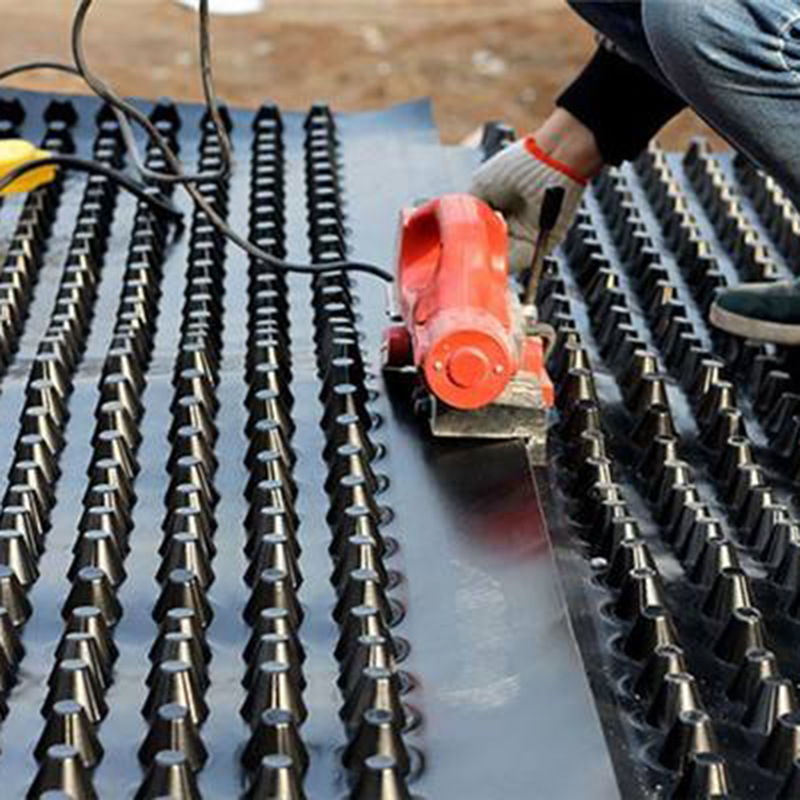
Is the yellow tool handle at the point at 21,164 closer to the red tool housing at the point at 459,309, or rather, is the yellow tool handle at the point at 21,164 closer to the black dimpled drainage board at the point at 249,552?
the black dimpled drainage board at the point at 249,552

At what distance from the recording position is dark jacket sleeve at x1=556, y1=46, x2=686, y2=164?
289cm

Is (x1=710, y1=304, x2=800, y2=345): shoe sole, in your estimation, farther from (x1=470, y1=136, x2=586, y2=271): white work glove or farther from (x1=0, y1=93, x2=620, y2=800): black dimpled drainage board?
(x1=0, y1=93, x2=620, y2=800): black dimpled drainage board

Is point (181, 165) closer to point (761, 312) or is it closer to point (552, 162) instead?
point (552, 162)

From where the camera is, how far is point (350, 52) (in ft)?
24.8

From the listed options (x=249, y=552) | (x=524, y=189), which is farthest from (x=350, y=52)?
(x=249, y=552)

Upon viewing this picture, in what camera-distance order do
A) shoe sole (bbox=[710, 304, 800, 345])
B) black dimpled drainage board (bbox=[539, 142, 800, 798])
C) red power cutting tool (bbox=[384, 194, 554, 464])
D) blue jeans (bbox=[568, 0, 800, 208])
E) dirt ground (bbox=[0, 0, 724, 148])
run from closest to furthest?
black dimpled drainage board (bbox=[539, 142, 800, 798]), red power cutting tool (bbox=[384, 194, 554, 464]), blue jeans (bbox=[568, 0, 800, 208]), shoe sole (bbox=[710, 304, 800, 345]), dirt ground (bbox=[0, 0, 724, 148])

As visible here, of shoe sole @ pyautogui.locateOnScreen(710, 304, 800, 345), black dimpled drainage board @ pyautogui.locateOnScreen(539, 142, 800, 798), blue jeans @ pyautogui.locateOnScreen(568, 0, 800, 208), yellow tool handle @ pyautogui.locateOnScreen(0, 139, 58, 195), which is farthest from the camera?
yellow tool handle @ pyautogui.locateOnScreen(0, 139, 58, 195)

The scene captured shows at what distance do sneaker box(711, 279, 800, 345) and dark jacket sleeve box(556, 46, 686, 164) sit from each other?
0.93 feet

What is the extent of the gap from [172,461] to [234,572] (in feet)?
0.78

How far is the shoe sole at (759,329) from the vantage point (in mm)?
2691

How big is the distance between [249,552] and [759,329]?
2.86 feet

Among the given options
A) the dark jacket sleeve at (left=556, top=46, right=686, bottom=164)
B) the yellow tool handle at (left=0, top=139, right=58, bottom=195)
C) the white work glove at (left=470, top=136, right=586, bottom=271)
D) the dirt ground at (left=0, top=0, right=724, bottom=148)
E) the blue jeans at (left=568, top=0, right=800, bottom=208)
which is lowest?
the dirt ground at (left=0, top=0, right=724, bottom=148)

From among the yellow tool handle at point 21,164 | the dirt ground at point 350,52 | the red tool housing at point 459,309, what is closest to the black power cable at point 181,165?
the yellow tool handle at point 21,164

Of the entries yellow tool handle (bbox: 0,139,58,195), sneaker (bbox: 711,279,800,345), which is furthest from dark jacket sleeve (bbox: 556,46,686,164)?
yellow tool handle (bbox: 0,139,58,195)
